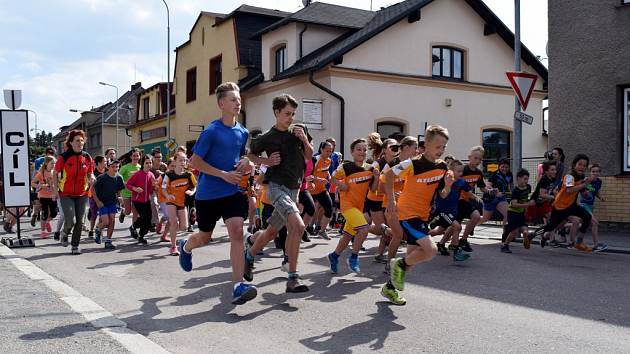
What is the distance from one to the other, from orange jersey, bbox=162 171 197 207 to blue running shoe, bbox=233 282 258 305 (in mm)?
4893

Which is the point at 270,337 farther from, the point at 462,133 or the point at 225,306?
the point at 462,133

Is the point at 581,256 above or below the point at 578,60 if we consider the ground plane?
below

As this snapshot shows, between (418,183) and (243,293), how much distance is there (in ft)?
6.47

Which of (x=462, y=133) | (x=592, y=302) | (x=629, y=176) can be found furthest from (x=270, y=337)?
(x=462, y=133)

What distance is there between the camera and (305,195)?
10.0m

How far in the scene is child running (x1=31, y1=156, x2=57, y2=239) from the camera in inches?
518

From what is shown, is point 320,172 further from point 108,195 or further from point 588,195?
point 588,195

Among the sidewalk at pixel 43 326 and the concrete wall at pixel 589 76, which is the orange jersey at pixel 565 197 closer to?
the concrete wall at pixel 589 76

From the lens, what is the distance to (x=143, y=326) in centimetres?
510

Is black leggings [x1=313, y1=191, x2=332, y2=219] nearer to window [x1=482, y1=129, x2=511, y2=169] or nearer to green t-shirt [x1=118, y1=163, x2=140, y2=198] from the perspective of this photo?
green t-shirt [x1=118, y1=163, x2=140, y2=198]

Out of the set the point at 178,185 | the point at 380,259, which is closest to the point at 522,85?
the point at 380,259

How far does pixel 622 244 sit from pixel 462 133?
13.6 meters

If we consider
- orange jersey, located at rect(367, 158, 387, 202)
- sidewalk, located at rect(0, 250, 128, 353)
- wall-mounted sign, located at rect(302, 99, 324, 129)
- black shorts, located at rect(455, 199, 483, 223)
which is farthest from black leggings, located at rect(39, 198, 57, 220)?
wall-mounted sign, located at rect(302, 99, 324, 129)

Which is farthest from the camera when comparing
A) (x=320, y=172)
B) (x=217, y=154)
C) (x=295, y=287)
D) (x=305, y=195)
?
(x=320, y=172)
